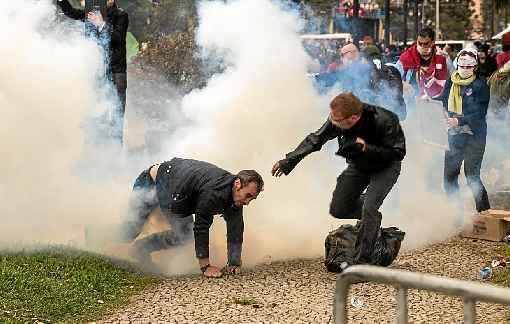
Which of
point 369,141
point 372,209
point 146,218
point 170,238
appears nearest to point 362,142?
point 369,141

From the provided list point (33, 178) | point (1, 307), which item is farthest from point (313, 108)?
point (1, 307)

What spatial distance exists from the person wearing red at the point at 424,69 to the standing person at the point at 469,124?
1.26 m

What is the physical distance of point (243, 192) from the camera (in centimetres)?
721

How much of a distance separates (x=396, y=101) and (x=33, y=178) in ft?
12.8

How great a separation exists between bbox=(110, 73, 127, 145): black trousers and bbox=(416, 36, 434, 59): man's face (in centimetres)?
338

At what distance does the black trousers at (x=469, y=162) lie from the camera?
9.98 metres

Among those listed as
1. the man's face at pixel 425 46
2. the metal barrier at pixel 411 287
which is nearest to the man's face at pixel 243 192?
the metal barrier at pixel 411 287

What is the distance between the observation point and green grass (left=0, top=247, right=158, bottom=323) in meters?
6.51

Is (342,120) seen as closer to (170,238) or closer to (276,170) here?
(276,170)

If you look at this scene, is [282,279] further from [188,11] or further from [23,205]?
[188,11]

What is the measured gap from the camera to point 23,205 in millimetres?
8352

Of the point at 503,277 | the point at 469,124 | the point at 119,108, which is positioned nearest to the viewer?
the point at 503,277

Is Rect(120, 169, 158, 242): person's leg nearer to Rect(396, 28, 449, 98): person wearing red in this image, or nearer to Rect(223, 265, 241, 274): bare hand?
Rect(223, 265, 241, 274): bare hand

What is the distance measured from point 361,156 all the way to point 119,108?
3.80m
